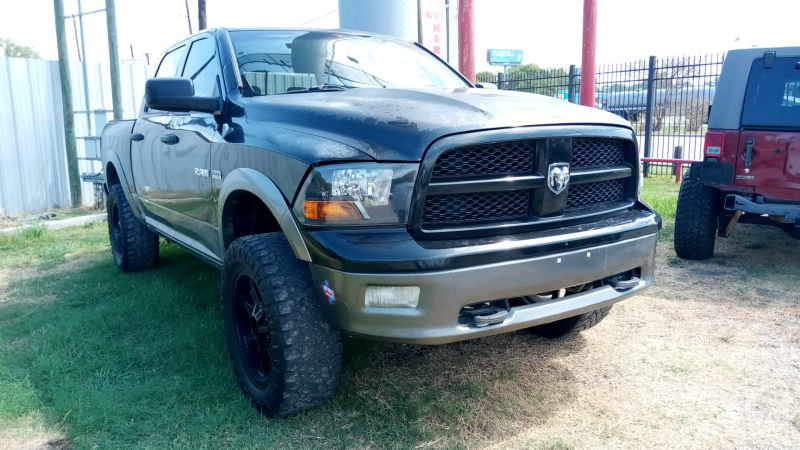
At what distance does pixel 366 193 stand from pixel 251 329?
1105 millimetres

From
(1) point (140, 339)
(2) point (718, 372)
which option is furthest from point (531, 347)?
(1) point (140, 339)

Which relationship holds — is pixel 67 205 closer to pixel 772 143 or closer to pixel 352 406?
pixel 352 406

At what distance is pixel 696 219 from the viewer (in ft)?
17.2

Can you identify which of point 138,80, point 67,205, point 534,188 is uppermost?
point 138,80

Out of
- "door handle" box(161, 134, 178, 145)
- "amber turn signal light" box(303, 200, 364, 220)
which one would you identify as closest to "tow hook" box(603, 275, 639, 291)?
"amber turn signal light" box(303, 200, 364, 220)

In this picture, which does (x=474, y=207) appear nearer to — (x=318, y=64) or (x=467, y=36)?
(x=318, y=64)

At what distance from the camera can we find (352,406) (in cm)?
290

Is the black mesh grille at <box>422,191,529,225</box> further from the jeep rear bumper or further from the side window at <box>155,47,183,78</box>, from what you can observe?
the jeep rear bumper

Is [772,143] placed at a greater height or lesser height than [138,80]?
lesser

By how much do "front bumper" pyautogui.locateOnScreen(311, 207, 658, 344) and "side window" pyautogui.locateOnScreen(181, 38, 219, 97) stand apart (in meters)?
1.71

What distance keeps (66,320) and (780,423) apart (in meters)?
4.06

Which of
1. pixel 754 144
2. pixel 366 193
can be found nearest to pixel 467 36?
pixel 754 144

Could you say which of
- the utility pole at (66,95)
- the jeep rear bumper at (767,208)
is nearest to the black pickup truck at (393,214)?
the jeep rear bumper at (767,208)

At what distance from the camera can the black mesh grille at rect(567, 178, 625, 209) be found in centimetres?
284
